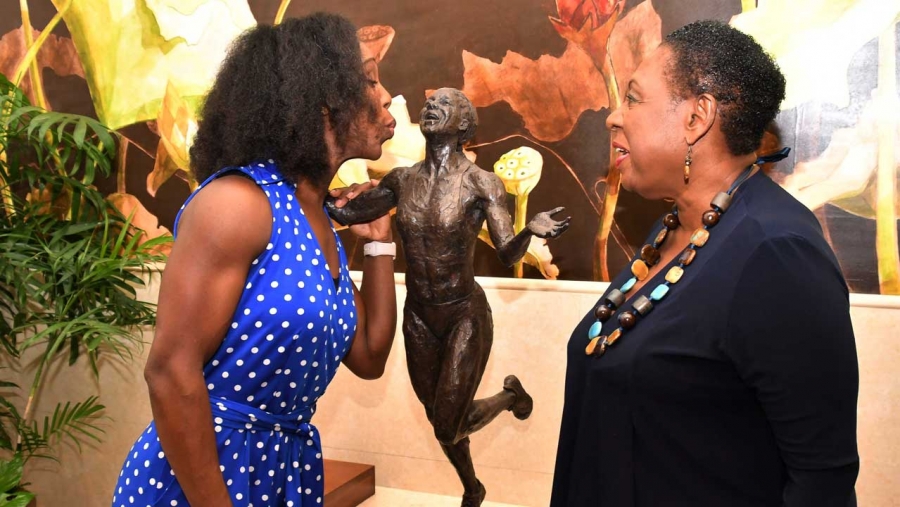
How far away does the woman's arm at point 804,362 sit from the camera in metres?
1.27

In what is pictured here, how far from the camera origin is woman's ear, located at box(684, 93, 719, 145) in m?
1.52

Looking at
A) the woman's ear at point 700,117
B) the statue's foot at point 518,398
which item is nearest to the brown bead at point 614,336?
the woman's ear at point 700,117

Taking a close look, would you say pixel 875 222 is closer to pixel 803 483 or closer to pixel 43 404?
pixel 803 483

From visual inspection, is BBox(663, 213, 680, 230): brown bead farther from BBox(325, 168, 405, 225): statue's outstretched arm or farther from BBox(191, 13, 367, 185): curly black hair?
BBox(325, 168, 405, 225): statue's outstretched arm

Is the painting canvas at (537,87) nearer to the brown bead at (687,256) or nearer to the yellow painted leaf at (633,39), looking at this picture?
the yellow painted leaf at (633,39)

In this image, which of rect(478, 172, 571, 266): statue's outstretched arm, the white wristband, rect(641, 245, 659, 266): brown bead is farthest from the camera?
rect(478, 172, 571, 266): statue's outstretched arm

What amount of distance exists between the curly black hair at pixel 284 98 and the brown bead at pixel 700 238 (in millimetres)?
801

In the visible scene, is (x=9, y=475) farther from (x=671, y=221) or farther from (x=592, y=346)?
(x=671, y=221)

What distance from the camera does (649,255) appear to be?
1804 millimetres

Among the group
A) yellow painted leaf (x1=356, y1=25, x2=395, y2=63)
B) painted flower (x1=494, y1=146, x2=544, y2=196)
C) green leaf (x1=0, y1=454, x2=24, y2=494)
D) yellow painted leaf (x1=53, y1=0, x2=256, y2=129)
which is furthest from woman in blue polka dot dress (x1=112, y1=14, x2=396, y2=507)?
yellow painted leaf (x1=53, y1=0, x2=256, y2=129)

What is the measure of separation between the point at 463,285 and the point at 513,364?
138 cm

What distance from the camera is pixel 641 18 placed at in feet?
12.0

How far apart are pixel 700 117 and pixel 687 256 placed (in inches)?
11.1

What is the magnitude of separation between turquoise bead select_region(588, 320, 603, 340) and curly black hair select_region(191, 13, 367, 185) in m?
0.71
